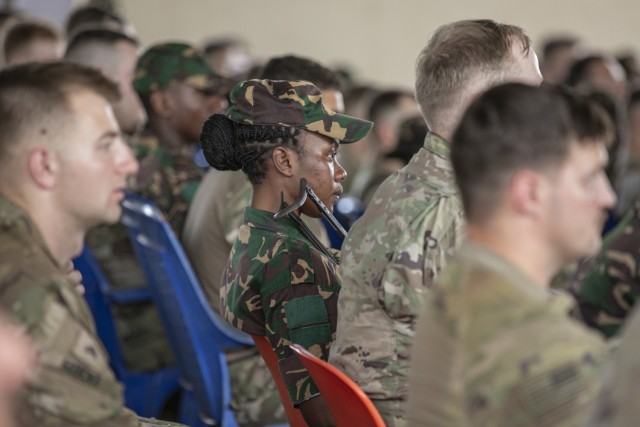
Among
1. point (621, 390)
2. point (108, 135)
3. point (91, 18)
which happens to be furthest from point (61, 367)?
point (91, 18)

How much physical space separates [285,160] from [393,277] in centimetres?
51

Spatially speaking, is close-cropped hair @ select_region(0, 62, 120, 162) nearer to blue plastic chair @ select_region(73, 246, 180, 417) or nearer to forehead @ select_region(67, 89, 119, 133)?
forehead @ select_region(67, 89, 119, 133)

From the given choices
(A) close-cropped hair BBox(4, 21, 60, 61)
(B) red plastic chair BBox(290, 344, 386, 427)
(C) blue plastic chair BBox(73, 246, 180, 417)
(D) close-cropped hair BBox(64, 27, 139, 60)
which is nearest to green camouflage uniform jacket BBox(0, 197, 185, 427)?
(B) red plastic chair BBox(290, 344, 386, 427)

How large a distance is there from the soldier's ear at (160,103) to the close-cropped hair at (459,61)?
1817 millimetres

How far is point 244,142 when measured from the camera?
8.18 ft

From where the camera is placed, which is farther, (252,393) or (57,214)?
(252,393)

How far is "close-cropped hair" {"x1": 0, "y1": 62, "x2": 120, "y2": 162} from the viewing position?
6.03ft

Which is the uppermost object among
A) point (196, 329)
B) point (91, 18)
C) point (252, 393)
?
point (91, 18)

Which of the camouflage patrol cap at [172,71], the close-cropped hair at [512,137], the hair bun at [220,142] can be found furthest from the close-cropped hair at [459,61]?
the camouflage patrol cap at [172,71]

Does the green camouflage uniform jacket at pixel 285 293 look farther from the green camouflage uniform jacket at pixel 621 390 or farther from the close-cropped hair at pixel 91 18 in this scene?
the close-cropped hair at pixel 91 18

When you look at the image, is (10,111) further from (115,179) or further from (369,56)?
(369,56)

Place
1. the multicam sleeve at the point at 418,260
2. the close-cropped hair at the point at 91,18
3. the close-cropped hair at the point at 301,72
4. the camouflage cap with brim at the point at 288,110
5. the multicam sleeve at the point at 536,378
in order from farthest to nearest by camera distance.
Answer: the close-cropped hair at the point at 91,18
the close-cropped hair at the point at 301,72
the camouflage cap with brim at the point at 288,110
the multicam sleeve at the point at 418,260
the multicam sleeve at the point at 536,378

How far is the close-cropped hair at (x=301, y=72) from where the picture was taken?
3.21 m

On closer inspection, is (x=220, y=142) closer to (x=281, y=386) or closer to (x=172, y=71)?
(x=281, y=386)
